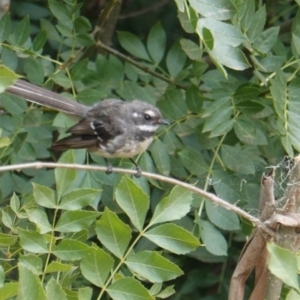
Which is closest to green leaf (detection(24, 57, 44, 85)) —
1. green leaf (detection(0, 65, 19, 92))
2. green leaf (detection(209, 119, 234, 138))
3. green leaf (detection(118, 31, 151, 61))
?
green leaf (detection(118, 31, 151, 61))

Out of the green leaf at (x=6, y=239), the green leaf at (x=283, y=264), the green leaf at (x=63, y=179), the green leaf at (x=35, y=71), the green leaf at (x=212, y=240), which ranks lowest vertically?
the green leaf at (x=212, y=240)

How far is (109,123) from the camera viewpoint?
2.86 m

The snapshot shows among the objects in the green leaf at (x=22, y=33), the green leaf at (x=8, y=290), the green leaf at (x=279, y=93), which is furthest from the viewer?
the green leaf at (x=22, y=33)

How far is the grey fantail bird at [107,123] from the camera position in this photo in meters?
2.59

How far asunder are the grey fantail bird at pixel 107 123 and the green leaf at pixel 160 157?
4 cm

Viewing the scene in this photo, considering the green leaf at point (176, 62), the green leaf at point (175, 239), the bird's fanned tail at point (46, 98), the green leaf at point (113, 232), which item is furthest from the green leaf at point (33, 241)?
the green leaf at point (176, 62)

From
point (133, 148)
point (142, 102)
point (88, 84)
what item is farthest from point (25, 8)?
point (133, 148)

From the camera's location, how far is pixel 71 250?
151 centimetres

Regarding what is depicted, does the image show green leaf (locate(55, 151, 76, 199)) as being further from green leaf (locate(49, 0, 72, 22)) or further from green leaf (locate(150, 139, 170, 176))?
green leaf (locate(49, 0, 72, 22))

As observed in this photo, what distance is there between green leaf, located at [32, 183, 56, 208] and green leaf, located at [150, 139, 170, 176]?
1.11m

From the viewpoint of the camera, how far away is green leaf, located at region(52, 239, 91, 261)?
1489 millimetres

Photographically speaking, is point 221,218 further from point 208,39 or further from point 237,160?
point 208,39

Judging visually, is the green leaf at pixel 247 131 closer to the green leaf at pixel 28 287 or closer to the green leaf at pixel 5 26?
the green leaf at pixel 5 26

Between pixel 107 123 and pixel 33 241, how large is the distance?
138 centimetres
